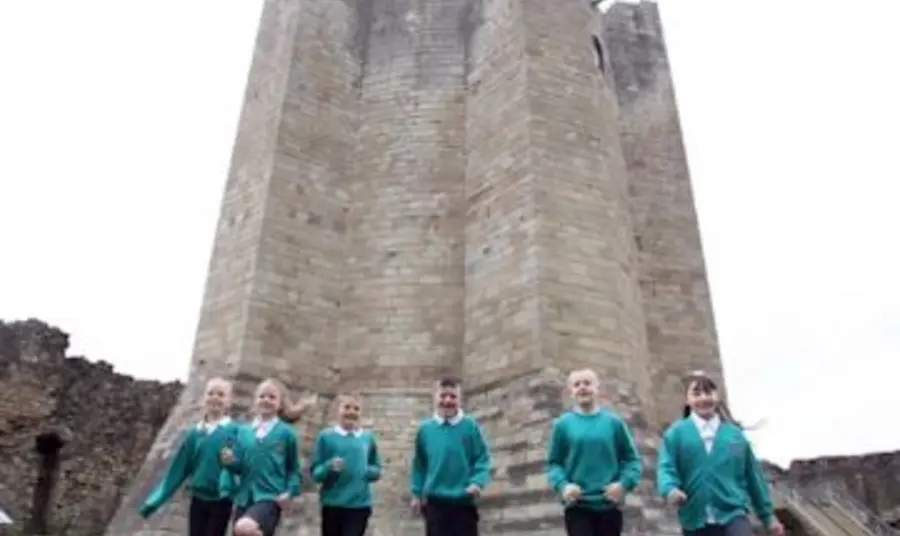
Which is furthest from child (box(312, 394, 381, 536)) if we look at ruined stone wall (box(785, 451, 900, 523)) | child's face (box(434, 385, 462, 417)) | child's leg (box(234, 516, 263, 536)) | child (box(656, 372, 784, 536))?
ruined stone wall (box(785, 451, 900, 523))

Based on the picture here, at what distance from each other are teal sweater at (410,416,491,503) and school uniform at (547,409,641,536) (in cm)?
64

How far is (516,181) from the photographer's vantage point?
1239cm

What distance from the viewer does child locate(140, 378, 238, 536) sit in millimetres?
5836

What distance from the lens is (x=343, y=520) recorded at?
5.94 meters

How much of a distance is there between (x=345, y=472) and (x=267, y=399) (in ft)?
2.43

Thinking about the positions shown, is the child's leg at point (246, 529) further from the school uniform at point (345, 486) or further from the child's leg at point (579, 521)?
the child's leg at point (579, 521)

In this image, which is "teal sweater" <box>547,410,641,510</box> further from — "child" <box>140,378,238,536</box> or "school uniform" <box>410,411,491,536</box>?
"child" <box>140,378,238,536</box>

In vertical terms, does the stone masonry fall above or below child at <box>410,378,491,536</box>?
above

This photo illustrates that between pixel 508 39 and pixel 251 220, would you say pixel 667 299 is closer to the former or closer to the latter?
pixel 508 39

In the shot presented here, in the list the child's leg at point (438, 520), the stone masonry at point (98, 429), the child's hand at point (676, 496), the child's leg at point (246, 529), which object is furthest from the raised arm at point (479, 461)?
the stone masonry at point (98, 429)

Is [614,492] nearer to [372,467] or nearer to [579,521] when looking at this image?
[579,521]

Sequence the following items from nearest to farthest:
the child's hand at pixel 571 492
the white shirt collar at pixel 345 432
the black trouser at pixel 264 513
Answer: the child's hand at pixel 571 492 → the black trouser at pixel 264 513 → the white shirt collar at pixel 345 432

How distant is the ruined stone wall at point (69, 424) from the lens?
15.8 metres

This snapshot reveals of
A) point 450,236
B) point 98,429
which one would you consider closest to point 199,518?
point 450,236
